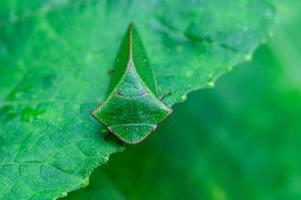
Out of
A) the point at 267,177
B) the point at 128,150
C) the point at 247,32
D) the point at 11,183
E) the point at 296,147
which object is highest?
the point at 247,32

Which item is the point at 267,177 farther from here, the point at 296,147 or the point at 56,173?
the point at 56,173

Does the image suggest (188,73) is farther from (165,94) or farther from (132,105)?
(132,105)

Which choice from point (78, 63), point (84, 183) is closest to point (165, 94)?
point (78, 63)

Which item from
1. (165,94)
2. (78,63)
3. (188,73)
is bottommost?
(78,63)

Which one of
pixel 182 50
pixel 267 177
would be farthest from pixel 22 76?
pixel 267 177

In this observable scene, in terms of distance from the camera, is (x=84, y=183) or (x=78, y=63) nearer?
(x=84, y=183)

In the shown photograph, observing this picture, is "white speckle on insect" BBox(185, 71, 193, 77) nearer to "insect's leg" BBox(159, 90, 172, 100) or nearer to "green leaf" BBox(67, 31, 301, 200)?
"insect's leg" BBox(159, 90, 172, 100)

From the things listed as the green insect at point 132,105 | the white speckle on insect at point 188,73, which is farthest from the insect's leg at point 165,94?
the white speckle on insect at point 188,73
